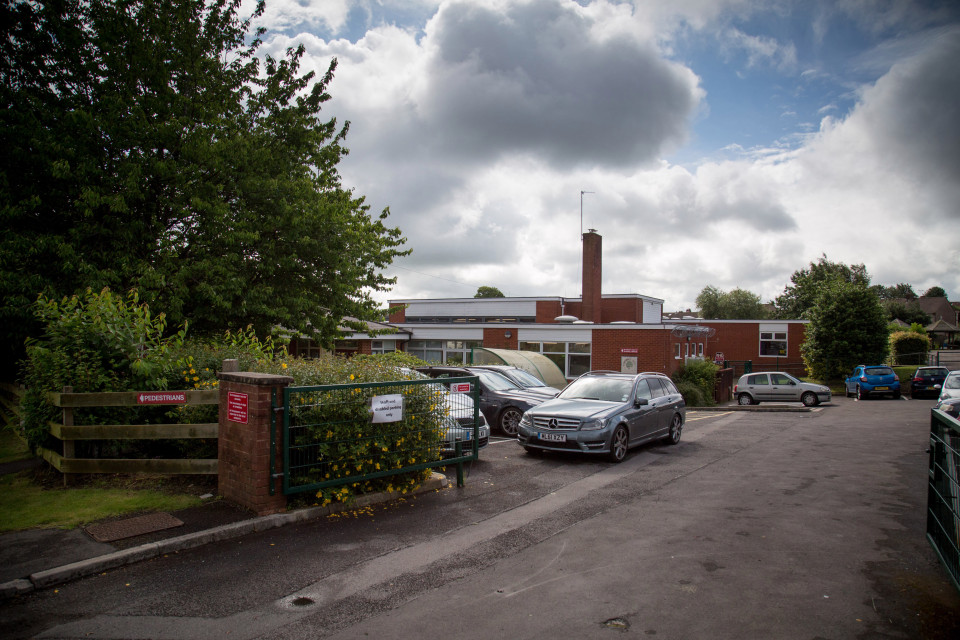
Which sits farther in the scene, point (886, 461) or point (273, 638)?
point (886, 461)

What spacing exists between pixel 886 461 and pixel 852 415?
37.3 feet

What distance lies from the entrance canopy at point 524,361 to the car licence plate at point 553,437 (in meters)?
10.4

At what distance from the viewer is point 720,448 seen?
40.5 feet

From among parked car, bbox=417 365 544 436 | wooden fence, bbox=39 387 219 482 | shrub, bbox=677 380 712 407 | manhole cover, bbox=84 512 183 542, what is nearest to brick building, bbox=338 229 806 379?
shrub, bbox=677 380 712 407

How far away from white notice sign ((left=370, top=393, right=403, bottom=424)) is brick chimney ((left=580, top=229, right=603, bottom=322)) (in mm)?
33331

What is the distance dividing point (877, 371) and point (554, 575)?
30.6 metres

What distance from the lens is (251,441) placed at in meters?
5.90

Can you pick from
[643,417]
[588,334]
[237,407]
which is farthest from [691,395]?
[237,407]

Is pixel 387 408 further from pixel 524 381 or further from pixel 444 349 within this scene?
pixel 444 349

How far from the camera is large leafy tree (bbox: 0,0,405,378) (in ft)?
38.1

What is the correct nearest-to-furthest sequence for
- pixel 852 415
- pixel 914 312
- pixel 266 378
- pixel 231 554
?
pixel 231 554 → pixel 266 378 → pixel 852 415 → pixel 914 312

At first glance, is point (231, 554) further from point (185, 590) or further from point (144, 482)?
point (144, 482)

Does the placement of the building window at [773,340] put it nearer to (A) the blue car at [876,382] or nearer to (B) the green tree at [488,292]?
(A) the blue car at [876,382]

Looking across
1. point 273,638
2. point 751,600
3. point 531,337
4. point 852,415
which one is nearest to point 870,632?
point 751,600
